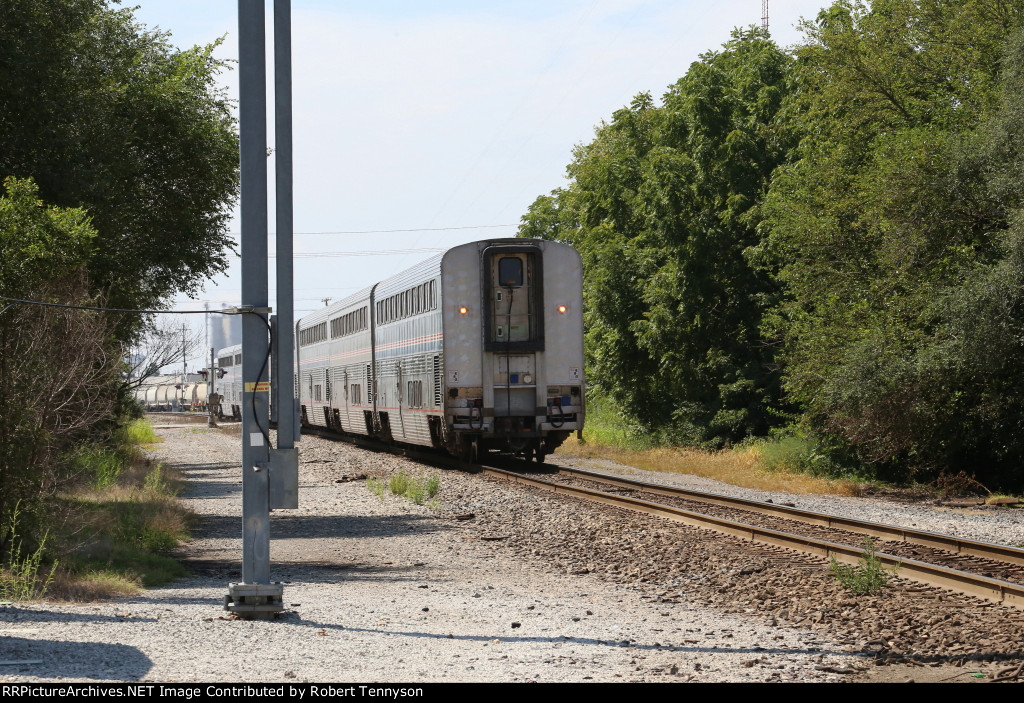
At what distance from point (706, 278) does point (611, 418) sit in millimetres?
13297

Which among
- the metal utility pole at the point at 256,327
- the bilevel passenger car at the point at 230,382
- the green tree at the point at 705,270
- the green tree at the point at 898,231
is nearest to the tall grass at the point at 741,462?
the green tree at the point at 898,231

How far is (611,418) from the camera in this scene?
4891cm

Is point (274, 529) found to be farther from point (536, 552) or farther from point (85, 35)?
point (85, 35)

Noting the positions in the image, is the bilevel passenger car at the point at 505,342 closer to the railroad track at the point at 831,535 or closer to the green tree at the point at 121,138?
the railroad track at the point at 831,535

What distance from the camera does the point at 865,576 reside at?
1059cm

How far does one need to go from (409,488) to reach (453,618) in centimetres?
1164

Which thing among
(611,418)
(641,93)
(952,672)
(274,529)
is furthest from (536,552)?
(641,93)

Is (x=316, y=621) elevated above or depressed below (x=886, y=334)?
below

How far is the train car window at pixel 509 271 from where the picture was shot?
79.6ft

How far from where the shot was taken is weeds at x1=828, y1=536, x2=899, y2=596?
1055 centimetres

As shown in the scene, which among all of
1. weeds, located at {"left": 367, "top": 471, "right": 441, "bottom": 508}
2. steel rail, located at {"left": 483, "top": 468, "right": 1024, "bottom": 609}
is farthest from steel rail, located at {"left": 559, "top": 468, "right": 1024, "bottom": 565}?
weeds, located at {"left": 367, "top": 471, "right": 441, "bottom": 508}

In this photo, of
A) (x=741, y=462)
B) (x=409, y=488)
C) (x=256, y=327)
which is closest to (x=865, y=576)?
(x=256, y=327)

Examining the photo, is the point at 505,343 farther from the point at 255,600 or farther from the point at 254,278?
the point at 255,600

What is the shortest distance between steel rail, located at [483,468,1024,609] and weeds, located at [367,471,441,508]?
96.8 inches
